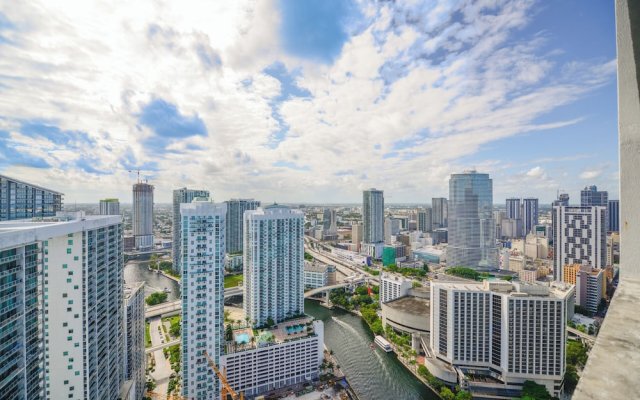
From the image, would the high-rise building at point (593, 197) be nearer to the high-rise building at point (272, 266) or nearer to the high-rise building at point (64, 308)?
the high-rise building at point (272, 266)

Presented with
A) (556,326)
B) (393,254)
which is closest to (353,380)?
(556,326)

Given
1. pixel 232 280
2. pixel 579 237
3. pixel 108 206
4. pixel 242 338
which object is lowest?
pixel 232 280

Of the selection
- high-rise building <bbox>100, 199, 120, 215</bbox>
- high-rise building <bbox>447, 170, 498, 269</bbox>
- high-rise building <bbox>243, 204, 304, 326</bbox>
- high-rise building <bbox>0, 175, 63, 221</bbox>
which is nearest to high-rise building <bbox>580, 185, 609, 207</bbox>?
high-rise building <bbox>447, 170, 498, 269</bbox>

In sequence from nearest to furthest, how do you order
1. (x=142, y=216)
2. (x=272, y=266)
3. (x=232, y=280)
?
1. (x=272, y=266)
2. (x=232, y=280)
3. (x=142, y=216)

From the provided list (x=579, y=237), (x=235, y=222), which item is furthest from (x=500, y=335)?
(x=235, y=222)

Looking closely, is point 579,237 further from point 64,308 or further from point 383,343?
point 64,308

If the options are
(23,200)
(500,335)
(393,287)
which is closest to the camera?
(23,200)

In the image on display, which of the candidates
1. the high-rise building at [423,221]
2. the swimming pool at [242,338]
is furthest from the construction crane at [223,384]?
the high-rise building at [423,221]
